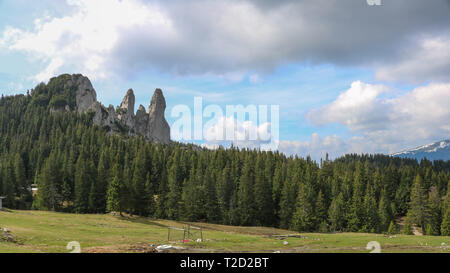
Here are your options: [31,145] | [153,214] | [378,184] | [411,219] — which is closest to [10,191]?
[153,214]

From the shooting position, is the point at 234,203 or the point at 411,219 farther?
the point at 234,203

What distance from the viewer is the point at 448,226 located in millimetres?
86562

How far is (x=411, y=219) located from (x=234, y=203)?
184 feet

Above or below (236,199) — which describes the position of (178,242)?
above

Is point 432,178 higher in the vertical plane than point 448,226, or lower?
higher

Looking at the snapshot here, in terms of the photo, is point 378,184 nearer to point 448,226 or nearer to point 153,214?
point 448,226

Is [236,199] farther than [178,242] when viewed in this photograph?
Yes

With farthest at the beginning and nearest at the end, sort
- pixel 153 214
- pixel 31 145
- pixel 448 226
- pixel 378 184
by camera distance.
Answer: pixel 31 145 < pixel 378 184 < pixel 153 214 < pixel 448 226

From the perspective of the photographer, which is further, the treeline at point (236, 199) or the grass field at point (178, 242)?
the treeline at point (236, 199)

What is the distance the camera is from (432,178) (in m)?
151

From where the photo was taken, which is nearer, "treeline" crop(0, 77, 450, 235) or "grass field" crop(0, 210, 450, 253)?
"grass field" crop(0, 210, 450, 253)

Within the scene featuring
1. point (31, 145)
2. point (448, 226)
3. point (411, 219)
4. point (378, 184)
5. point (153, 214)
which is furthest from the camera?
point (31, 145)

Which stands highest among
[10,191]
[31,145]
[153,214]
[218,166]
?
[31,145]
